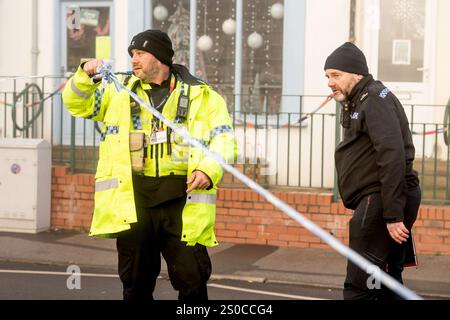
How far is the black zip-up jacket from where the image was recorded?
489 cm

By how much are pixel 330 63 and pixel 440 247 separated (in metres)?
4.41

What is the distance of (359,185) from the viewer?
5.09m

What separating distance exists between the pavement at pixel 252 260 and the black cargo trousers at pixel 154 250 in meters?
3.03

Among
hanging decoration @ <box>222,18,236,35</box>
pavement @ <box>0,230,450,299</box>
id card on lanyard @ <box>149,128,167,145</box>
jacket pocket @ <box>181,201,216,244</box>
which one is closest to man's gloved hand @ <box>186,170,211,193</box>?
jacket pocket @ <box>181,201,216,244</box>

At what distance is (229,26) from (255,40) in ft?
1.35

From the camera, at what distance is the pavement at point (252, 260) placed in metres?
7.97

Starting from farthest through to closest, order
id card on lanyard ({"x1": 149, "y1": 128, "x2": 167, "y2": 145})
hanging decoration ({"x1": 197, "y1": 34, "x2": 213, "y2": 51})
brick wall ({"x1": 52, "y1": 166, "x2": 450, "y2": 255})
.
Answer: hanging decoration ({"x1": 197, "y1": 34, "x2": 213, "y2": 51}), brick wall ({"x1": 52, "y1": 166, "x2": 450, "y2": 255}), id card on lanyard ({"x1": 149, "y1": 128, "x2": 167, "y2": 145})

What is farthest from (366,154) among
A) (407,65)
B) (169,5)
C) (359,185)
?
(169,5)

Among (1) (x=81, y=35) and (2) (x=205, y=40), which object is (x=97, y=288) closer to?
(2) (x=205, y=40)

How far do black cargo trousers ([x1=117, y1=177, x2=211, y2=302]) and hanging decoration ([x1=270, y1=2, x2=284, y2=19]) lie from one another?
249 inches

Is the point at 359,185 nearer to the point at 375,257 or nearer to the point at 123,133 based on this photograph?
the point at 375,257

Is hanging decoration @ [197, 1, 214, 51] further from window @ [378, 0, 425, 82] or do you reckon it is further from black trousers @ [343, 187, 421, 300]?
black trousers @ [343, 187, 421, 300]

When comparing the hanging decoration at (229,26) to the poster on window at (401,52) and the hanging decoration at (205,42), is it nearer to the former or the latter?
the hanging decoration at (205,42)

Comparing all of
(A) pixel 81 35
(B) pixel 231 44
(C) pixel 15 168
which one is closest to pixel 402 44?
(B) pixel 231 44
